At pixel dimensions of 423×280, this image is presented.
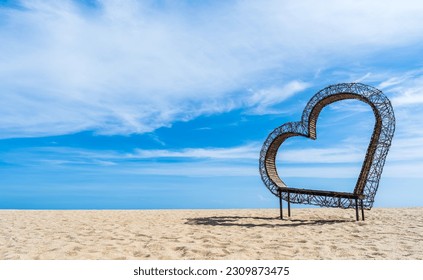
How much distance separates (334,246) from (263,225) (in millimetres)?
4970

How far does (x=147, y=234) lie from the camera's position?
38.0 feet

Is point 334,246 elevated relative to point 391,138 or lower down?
lower down

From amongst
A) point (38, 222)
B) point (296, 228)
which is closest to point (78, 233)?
point (38, 222)

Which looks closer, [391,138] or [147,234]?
[147,234]

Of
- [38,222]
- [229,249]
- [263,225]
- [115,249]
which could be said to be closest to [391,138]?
[263,225]

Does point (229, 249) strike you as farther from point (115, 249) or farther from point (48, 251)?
point (48, 251)

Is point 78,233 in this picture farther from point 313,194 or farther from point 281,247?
point 313,194
